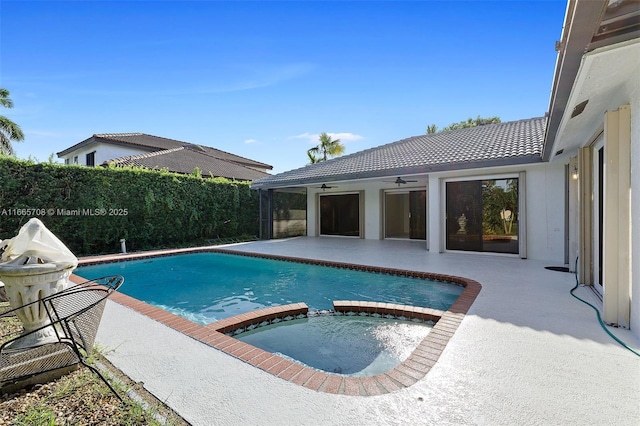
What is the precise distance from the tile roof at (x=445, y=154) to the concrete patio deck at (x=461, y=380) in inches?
244

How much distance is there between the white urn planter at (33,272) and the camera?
2973mm

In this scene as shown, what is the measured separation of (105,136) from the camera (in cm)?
2194

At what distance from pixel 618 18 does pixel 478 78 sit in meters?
11.3

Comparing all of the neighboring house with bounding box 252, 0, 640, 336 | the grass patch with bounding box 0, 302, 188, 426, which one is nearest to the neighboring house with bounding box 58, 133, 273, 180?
the neighboring house with bounding box 252, 0, 640, 336

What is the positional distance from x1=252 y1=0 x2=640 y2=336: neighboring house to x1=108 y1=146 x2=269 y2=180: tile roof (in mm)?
5792

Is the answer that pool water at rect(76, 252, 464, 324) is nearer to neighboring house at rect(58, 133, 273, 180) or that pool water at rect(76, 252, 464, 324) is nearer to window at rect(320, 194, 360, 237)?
window at rect(320, 194, 360, 237)

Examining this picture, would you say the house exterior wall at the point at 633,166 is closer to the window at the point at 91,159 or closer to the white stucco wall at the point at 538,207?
the white stucco wall at the point at 538,207

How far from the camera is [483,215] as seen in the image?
36.3 feet

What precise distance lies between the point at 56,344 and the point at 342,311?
4.08 meters

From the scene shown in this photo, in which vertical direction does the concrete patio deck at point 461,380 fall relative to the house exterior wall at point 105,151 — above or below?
below

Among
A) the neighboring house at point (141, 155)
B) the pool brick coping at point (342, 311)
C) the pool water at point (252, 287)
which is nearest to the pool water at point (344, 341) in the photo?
the pool brick coping at point (342, 311)

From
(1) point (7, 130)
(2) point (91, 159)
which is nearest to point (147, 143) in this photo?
(2) point (91, 159)

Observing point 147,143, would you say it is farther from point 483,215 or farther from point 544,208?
point 544,208

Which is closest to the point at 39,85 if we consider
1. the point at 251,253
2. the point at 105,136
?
the point at 105,136
